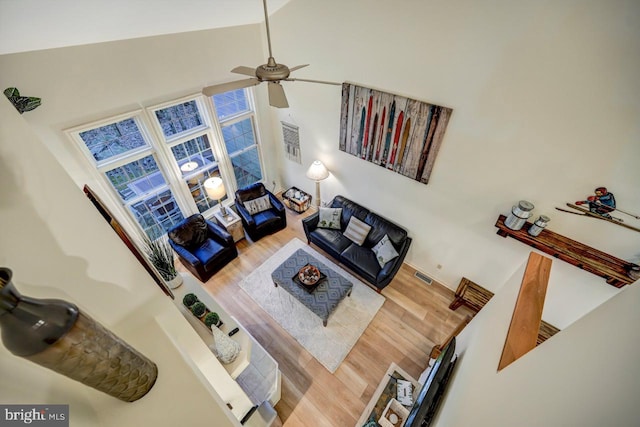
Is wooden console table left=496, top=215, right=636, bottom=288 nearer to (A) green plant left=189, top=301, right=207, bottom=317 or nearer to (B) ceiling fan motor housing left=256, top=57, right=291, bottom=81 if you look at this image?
(B) ceiling fan motor housing left=256, top=57, right=291, bottom=81

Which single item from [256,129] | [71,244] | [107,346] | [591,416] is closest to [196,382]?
[107,346]

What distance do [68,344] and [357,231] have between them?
4.20m

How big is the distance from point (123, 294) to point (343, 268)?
3833 mm

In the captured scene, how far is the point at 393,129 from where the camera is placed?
3.57m

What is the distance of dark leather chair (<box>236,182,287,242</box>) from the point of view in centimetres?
500

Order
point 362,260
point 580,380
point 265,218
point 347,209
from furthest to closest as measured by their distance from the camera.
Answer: point 265,218 < point 347,209 < point 362,260 < point 580,380

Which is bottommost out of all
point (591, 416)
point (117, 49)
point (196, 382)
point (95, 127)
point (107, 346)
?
point (196, 382)

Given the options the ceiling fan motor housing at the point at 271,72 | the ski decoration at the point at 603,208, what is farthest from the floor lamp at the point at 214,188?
the ski decoration at the point at 603,208

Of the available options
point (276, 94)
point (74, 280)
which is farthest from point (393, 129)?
point (74, 280)

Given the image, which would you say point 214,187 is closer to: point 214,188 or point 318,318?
point 214,188

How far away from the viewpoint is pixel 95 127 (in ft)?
10.5

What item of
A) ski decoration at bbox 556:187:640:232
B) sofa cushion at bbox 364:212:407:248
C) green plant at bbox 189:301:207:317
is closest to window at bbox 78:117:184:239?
green plant at bbox 189:301:207:317

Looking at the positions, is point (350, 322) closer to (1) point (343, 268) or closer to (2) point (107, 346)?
(1) point (343, 268)

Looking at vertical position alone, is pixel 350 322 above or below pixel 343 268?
below
